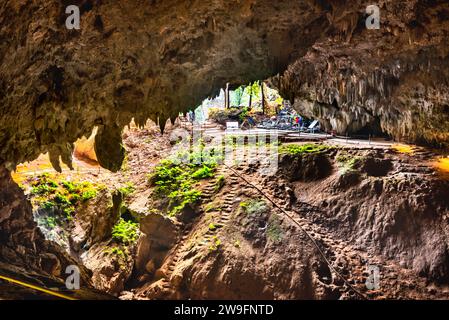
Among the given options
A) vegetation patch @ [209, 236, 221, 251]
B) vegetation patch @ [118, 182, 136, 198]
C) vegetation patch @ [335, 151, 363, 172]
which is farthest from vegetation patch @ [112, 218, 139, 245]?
vegetation patch @ [335, 151, 363, 172]

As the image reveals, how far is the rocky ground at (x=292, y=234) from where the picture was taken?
9.15 m

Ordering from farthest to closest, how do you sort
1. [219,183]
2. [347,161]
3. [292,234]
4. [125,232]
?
1. [219,183]
2. [347,161]
3. [125,232]
4. [292,234]

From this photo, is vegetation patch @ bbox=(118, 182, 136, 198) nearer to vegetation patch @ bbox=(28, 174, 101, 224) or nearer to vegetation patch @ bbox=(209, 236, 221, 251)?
vegetation patch @ bbox=(28, 174, 101, 224)

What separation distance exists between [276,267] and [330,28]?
6218 millimetres

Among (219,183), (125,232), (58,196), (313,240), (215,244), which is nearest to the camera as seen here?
(215,244)

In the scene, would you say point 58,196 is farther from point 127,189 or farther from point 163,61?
point 163,61

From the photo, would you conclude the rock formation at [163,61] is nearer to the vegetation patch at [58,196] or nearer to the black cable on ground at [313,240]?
the vegetation patch at [58,196]

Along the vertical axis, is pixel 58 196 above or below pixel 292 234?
above

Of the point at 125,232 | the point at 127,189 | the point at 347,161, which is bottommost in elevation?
the point at 125,232

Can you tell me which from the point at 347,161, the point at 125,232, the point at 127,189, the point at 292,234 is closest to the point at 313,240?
the point at 292,234

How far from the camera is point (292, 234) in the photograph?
33.6 feet

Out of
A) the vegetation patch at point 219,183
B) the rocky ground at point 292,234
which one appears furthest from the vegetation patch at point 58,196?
the vegetation patch at point 219,183

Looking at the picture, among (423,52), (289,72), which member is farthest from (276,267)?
(423,52)

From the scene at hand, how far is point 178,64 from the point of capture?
25.1 feet
